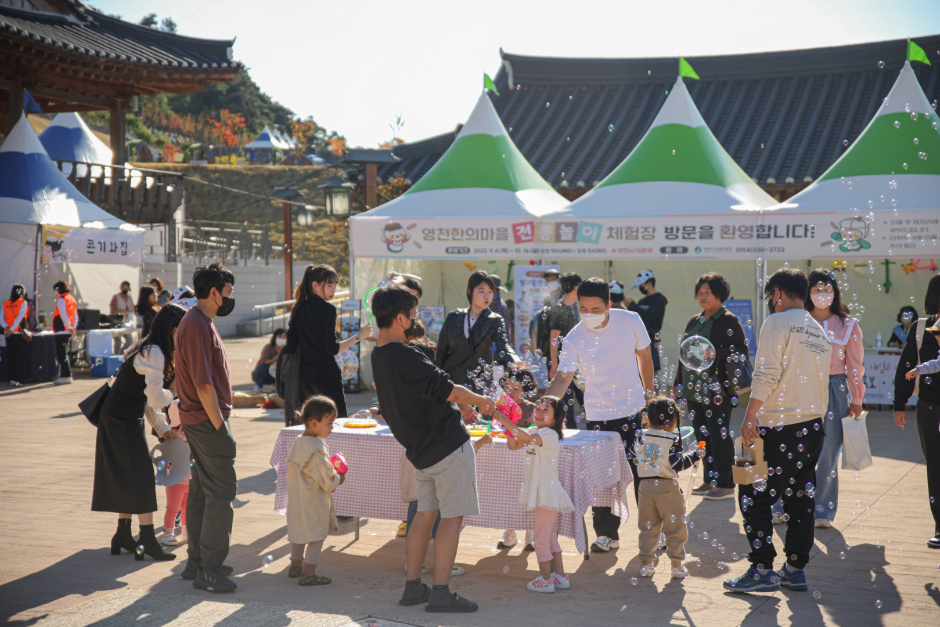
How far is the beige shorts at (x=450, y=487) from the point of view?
3.97 m

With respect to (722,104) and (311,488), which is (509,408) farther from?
(722,104)

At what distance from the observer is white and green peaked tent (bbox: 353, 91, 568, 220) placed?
11.1 metres

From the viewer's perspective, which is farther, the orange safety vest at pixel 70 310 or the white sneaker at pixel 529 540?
the orange safety vest at pixel 70 310

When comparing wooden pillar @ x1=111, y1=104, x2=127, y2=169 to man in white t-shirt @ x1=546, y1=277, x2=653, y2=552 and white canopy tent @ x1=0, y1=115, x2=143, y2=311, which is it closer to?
white canopy tent @ x1=0, y1=115, x2=143, y2=311

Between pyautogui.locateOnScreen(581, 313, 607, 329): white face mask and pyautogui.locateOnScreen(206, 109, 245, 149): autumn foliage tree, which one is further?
pyautogui.locateOnScreen(206, 109, 245, 149): autumn foliage tree

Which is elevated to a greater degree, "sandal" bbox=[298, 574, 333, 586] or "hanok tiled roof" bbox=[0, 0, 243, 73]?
"hanok tiled roof" bbox=[0, 0, 243, 73]

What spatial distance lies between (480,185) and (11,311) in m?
7.79

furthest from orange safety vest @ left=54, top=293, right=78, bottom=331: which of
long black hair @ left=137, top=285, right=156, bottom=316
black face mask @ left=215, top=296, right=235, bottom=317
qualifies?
black face mask @ left=215, top=296, right=235, bottom=317

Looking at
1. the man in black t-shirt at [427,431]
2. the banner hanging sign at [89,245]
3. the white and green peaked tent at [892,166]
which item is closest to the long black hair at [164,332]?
the man in black t-shirt at [427,431]

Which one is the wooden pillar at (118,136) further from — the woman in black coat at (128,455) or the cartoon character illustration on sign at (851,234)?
the woman in black coat at (128,455)

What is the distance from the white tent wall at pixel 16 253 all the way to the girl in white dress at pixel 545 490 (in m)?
12.3

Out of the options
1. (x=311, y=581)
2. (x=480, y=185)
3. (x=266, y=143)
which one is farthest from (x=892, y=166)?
(x=266, y=143)

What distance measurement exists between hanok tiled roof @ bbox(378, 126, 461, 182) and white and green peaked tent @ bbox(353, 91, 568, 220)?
6035 mm

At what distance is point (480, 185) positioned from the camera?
1145 centimetres
